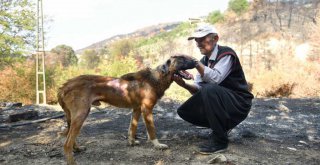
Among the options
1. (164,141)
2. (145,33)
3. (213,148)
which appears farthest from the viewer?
(145,33)

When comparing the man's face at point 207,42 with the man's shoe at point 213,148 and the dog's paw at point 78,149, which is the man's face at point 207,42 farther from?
the dog's paw at point 78,149

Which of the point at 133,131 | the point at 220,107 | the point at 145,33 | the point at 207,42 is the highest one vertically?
the point at 145,33

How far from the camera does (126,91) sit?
4.84 m

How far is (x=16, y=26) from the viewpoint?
58.1 feet

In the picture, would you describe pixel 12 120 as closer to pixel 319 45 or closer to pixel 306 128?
pixel 306 128

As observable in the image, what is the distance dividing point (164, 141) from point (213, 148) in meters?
0.91

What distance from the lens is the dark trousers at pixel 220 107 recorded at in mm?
4512

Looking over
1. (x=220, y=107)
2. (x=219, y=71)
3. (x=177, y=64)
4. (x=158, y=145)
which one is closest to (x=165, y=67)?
(x=177, y=64)

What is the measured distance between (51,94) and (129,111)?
18.1m

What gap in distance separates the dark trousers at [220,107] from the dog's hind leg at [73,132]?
1595mm

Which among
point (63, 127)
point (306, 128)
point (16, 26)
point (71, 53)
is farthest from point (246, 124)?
point (71, 53)

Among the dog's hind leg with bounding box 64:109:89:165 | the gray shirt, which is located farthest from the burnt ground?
the gray shirt

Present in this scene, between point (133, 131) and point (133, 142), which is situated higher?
point (133, 131)

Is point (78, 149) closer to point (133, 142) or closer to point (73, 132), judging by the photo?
point (73, 132)
